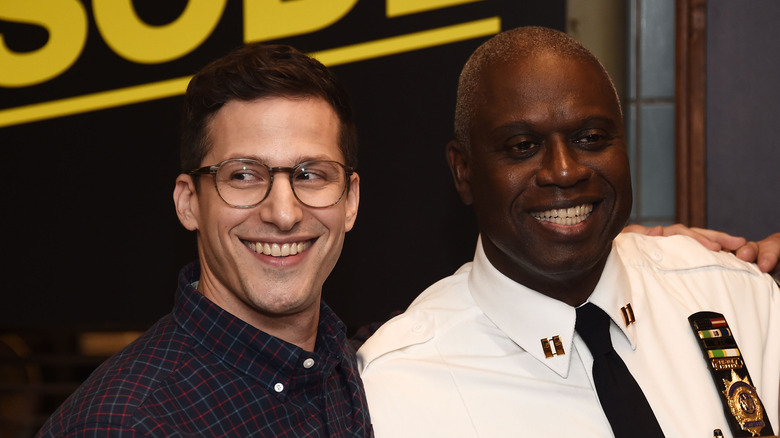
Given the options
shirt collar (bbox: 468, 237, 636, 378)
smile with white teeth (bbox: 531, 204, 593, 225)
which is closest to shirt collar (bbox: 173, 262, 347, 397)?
shirt collar (bbox: 468, 237, 636, 378)

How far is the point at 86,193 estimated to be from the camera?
9.44 feet

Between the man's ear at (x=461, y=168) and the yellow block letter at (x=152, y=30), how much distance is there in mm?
1252

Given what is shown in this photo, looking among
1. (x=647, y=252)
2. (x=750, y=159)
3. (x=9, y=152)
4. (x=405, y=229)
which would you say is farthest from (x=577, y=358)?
(x=9, y=152)

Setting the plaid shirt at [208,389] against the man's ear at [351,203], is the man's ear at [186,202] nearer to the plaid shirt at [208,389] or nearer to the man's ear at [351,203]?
the plaid shirt at [208,389]

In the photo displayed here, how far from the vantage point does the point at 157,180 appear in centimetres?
285

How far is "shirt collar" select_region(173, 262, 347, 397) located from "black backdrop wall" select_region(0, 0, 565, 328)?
121cm

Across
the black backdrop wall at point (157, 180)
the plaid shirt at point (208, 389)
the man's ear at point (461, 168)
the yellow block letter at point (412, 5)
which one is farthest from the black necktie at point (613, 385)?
the yellow block letter at point (412, 5)

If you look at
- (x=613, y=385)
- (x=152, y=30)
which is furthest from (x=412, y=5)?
(x=613, y=385)

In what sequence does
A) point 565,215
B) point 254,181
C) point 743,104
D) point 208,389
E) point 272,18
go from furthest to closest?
point 272,18 → point 743,104 → point 565,215 → point 254,181 → point 208,389

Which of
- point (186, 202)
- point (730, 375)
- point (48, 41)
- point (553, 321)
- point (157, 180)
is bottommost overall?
point (730, 375)

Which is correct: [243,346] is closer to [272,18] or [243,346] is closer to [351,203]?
[351,203]

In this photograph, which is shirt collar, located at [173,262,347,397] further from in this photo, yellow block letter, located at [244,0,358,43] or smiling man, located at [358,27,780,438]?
yellow block letter, located at [244,0,358,43]

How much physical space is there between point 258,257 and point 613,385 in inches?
30.1

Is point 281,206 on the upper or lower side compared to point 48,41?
lower
